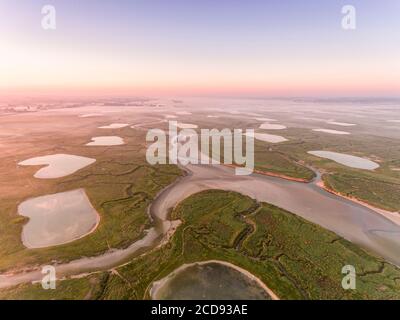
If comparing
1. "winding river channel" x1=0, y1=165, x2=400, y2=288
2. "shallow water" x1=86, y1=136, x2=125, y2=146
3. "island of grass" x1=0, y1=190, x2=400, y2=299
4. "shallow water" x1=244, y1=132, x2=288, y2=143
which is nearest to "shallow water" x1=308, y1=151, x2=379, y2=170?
"shallow water" x1=244, y1=132, x2=288, y2=143

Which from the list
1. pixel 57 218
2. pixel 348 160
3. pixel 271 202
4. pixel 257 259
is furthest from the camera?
pixel 348 160

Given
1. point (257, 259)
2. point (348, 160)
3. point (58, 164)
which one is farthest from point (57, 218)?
point (348, 160)

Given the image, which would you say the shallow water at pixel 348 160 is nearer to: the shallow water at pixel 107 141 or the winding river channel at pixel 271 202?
the winding river channel at pixel 271 202

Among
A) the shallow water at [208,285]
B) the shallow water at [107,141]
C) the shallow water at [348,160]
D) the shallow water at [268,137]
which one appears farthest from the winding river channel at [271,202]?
the shallow water at [268,137]

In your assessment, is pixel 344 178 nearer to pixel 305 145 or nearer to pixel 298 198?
pixel 298 198

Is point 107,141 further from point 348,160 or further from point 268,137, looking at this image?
point 348,160
